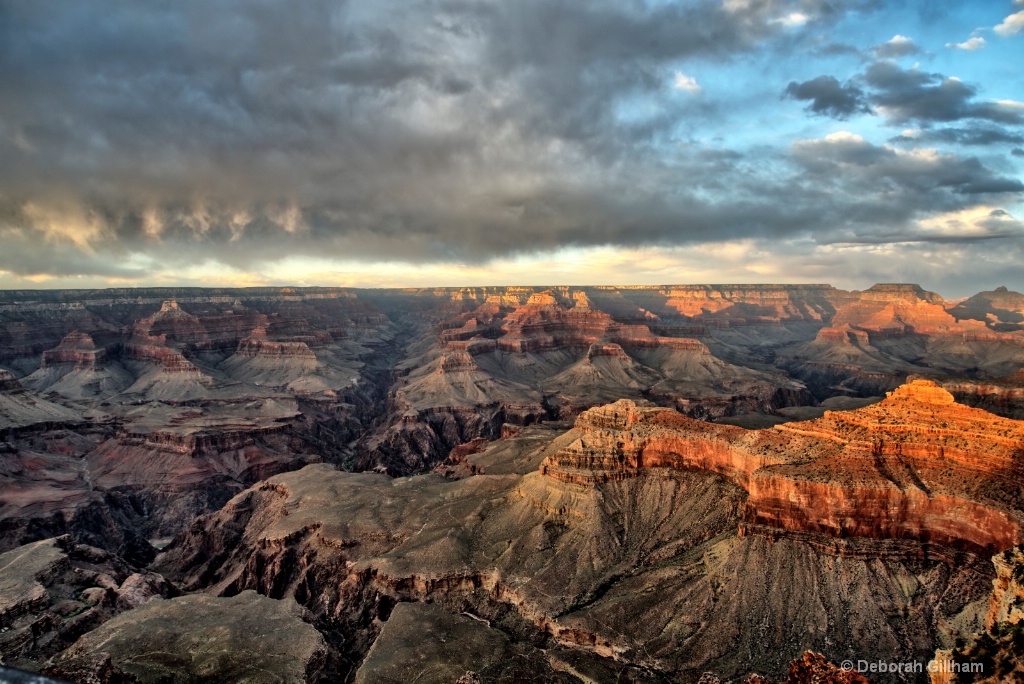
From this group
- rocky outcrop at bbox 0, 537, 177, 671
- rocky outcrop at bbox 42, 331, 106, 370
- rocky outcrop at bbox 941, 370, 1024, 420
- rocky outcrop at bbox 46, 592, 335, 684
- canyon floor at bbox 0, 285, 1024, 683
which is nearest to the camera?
rocky outcrop at bbox 46, 592, 335, 684

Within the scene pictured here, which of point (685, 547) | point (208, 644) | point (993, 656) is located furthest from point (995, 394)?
point (208, 644)

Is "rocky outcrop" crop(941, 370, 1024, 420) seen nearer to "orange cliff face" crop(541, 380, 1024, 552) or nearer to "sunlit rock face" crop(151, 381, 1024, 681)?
"orange cliff face" crop(541, 380, 1024, 552)

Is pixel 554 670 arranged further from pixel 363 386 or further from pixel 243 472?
pixel 363 386

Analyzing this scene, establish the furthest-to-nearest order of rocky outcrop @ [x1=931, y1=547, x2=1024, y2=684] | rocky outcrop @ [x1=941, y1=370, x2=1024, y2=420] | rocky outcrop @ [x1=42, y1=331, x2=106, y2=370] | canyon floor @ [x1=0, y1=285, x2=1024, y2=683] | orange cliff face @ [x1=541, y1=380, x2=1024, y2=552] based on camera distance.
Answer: rocky outcrop @ [x1=42, y1=331, x2=106, y2=370] < rocky outcrop @ [x1=941, y1=370, x2=1024, y2=420] < orange cliff face @ [x1=541, y1=380, x2=1024, y2=552] < canyon floor @ [x1=0, y1=285, x2=1024, y2=683] < rocky outcrop @ [x1=931, y1=547, x2=1024, y2=684]

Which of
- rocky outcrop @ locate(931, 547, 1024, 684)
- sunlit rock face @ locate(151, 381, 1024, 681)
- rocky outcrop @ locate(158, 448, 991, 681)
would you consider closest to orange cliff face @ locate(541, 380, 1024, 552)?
sunlit rock face @ locate(151, 381, 1024, 681)

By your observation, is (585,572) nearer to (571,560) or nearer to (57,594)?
(571,560)

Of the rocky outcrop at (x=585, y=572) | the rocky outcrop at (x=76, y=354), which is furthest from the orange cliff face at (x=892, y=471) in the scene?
the rocky outcrop at (x=76, y=354)

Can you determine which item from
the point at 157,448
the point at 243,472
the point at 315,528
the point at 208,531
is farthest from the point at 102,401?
the point at 315,528
